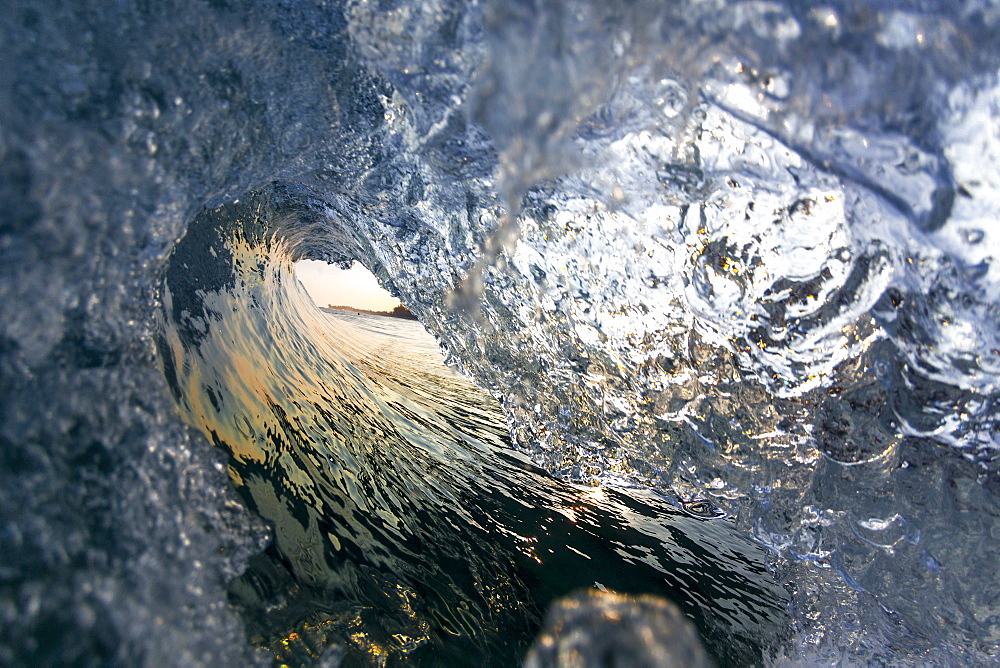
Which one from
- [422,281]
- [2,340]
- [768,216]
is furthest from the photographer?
[422,281]

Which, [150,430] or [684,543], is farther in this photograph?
[684,543]

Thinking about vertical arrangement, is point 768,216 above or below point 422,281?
above

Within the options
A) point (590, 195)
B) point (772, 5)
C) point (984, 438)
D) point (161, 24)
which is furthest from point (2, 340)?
point (984, 438)

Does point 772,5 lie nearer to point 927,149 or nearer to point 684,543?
point 927,149

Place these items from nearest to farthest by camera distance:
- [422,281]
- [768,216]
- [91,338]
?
[91,338], [768,216], [422,281]

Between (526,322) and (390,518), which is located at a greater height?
(526,322)
